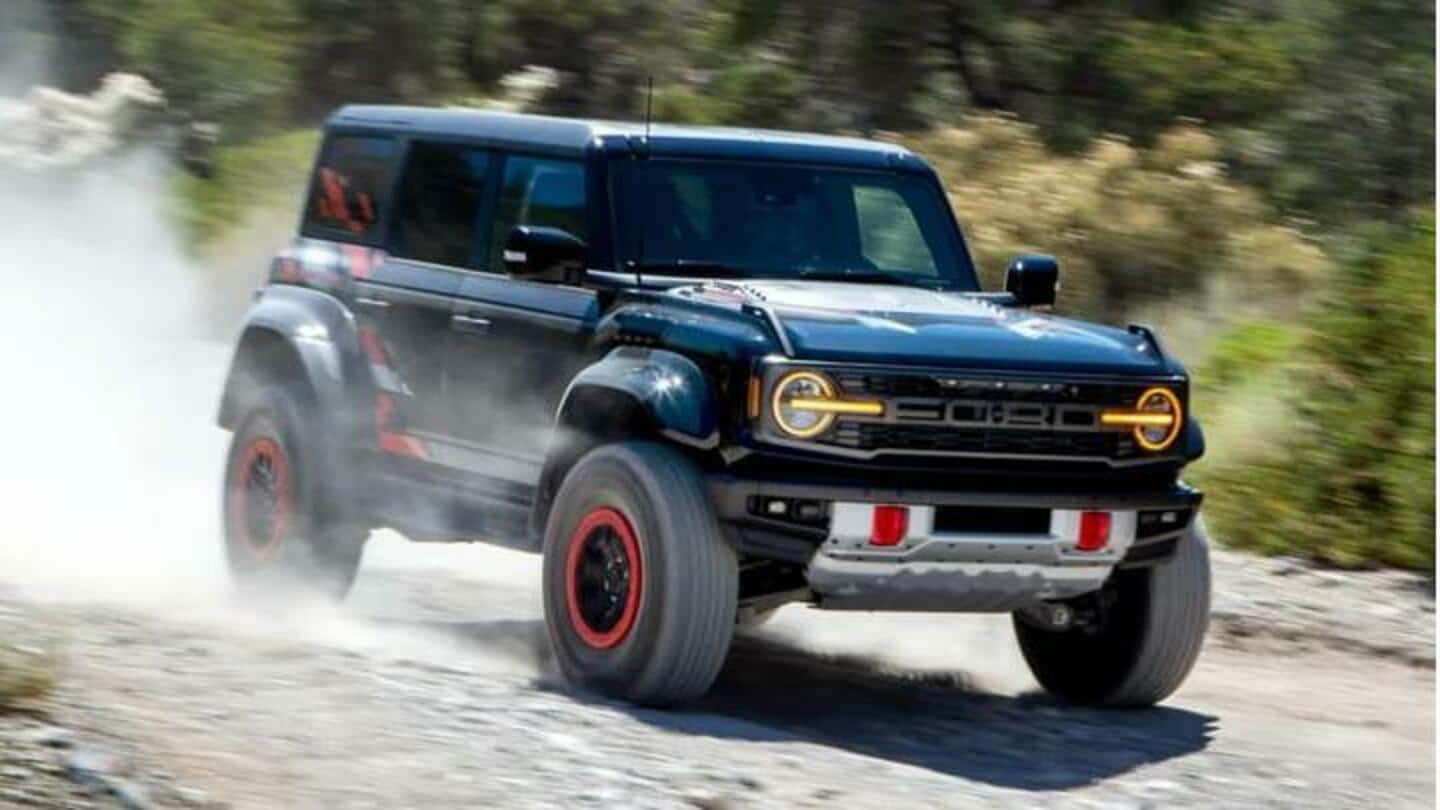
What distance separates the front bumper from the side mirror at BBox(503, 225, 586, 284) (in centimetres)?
112

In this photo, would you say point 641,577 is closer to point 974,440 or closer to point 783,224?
point 974,440

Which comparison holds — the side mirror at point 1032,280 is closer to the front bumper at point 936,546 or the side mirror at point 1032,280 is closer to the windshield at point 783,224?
the windshield at point 783,224

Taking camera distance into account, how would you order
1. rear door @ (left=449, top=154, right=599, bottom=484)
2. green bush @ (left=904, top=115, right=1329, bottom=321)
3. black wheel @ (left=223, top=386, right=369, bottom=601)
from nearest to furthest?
1. rear door @ (left=449, top=154, right=599, bottom=484)
2. black wheel @ (left=223, top=386, right=369, bottom=601)
3. green bush @ (left=904, top=115, right=1329, bottom=321)

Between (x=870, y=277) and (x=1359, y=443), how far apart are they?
12.9 ft

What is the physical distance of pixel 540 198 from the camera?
9.88m

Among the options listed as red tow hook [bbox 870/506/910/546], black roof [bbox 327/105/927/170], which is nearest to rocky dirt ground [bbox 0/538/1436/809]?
red tow hook [bbox 870/506/910/546]

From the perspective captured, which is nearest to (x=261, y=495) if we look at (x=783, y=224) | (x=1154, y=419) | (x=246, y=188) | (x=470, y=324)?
(x=470, y=324)

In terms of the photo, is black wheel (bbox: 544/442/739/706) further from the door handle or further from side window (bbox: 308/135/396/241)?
side window (bbox: 308/135/396/241)

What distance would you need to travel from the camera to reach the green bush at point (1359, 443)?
41.5 ft

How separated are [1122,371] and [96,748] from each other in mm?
3366

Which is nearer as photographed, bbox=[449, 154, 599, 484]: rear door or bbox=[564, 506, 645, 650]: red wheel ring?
bbox=[564, 506, 645, 650]: red wheel ring

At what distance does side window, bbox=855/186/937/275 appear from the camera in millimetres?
9977

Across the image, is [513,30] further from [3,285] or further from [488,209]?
[488,209]

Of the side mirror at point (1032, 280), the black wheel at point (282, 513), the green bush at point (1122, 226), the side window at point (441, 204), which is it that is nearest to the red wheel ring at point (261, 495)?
the black wheel at point (282, 513)
